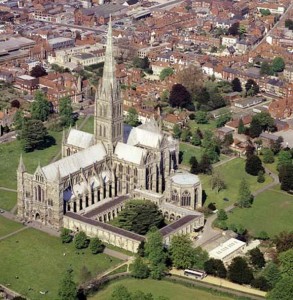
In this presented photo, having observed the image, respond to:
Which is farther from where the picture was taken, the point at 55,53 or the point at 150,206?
the point at 55,53

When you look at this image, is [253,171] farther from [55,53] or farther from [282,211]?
[55,53]

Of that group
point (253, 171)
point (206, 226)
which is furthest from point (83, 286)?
point (253, 171)

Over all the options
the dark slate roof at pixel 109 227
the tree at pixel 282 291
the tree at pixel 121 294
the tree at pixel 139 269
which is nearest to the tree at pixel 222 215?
the dark slate roof at pixel 109 227

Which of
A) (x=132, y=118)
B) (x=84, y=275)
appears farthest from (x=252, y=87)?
(x=84, y=275)

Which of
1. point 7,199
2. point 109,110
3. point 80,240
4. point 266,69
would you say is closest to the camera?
point 80,240

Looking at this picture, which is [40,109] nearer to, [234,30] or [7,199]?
[7,199]
